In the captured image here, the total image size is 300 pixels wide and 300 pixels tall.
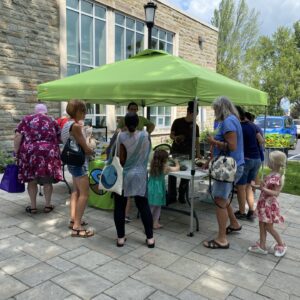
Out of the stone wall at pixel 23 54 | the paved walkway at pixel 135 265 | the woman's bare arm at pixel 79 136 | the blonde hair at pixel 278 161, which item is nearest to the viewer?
the paved walkway at pixel 135 265

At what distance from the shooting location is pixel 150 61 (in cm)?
460

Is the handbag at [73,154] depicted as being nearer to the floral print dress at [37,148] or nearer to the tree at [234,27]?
the floral print dress at [37,148]

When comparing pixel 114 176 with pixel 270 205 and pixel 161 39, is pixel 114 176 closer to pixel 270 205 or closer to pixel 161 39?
pixel 270 205

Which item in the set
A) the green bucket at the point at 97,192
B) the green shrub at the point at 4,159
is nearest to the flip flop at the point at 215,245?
the green bucket at the point at 97,192

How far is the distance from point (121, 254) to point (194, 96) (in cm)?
192

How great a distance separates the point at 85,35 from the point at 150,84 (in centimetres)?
746

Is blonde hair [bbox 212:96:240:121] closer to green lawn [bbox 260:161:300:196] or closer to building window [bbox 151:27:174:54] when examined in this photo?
green lawn [bbox 260:161:300:196]

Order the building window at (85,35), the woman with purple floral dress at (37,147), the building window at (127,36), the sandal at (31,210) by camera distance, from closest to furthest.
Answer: the woman with purple floral dress at (37,147)
the sandal at (31,210)
the building window at (85,35)
the building window at (127,36)

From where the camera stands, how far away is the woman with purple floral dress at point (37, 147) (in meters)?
4.39

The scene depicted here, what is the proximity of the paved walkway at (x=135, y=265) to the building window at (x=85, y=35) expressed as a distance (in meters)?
6.71

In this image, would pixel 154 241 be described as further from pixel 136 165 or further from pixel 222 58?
pixel 222 58

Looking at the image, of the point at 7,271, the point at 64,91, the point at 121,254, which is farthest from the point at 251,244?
the point at 64,91

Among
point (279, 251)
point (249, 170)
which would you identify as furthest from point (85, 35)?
point (279, 251)

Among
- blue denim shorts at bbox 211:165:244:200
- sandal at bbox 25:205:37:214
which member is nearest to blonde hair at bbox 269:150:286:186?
blue denim shorts at bbox 211:165:244:200
